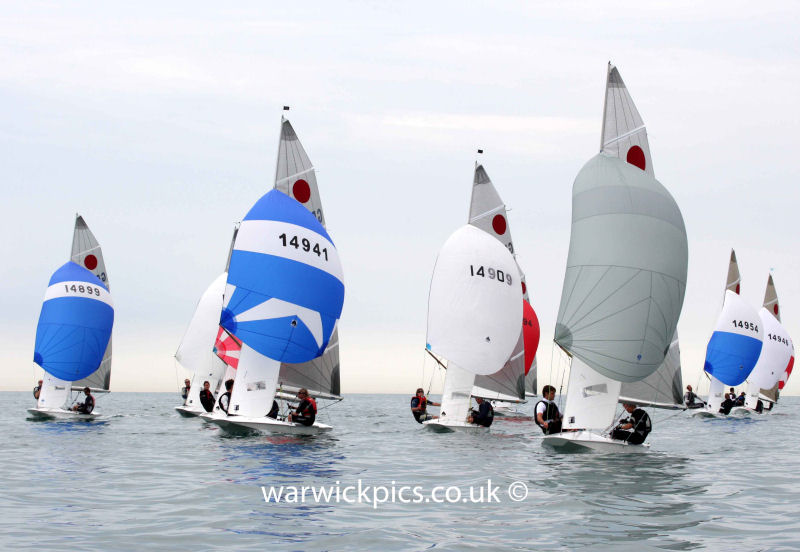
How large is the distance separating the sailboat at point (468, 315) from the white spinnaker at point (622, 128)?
862cm

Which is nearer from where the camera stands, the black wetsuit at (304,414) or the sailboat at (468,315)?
the black wetsuit at (304,414)

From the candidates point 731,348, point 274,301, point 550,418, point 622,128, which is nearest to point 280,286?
point 274,301

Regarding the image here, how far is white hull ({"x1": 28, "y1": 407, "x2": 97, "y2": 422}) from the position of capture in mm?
37781

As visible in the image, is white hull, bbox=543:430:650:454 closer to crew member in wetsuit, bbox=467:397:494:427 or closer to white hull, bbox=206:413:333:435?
white hull, bbox=206:413:333:435

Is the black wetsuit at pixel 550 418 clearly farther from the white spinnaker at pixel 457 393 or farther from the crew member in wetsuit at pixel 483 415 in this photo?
the white spinnaker at pixel 457 393

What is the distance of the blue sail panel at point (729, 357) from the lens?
4938cm

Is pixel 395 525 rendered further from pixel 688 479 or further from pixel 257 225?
pixel 257 225

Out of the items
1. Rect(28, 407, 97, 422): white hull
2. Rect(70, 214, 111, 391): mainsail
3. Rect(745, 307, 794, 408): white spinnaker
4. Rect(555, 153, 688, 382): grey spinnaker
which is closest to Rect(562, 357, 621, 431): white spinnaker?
Rect(555, 153, 688, 382): grey spinnaker

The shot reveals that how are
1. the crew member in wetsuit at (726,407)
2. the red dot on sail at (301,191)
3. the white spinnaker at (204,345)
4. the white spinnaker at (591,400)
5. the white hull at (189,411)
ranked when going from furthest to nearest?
the crew member in wetsuit at (726,407) < the white spinnaker at (204,345) < the white hull at (189,411) < the red dot on sail at (301,191) < the white spinnaker at (591,400)

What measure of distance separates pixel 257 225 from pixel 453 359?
8.48 meters

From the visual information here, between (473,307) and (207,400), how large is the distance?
47.8 ft

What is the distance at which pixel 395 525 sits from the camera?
14.3 m

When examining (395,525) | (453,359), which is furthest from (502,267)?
A: (395,525)

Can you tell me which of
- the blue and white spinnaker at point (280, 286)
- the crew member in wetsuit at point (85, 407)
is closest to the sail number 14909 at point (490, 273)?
the blue and white spinnaker at point (280, 286)
